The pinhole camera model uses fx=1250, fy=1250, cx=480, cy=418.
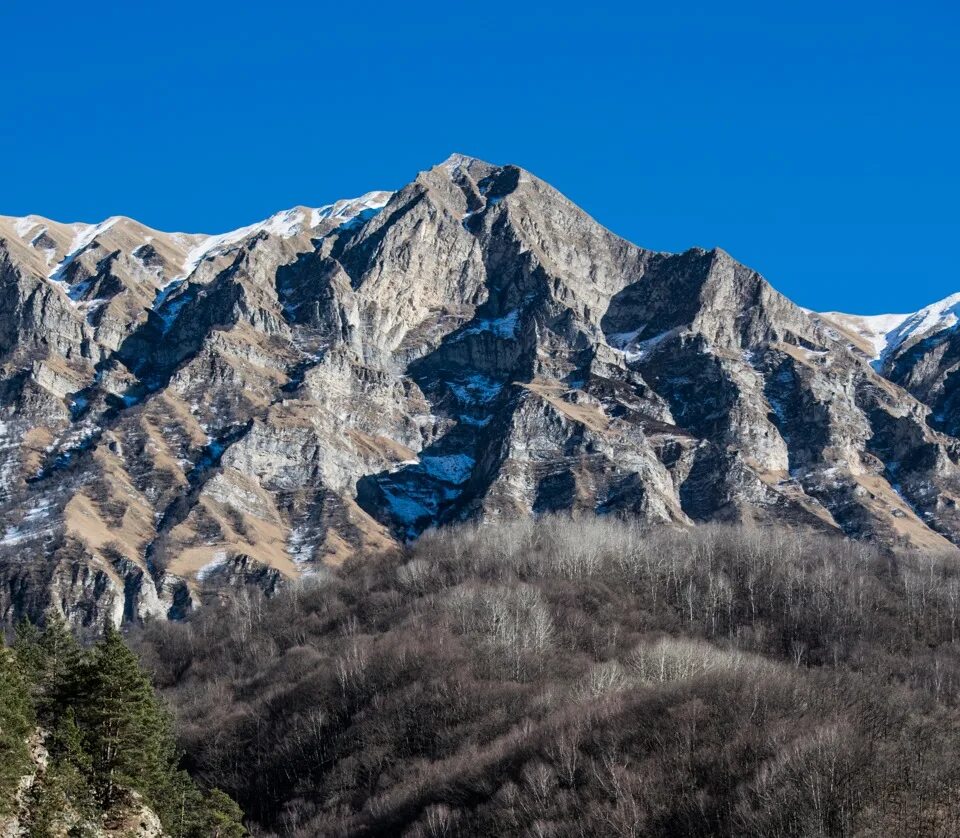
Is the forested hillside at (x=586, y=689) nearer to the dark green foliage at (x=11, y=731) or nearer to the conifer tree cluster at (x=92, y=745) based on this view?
the conifer tree cluster at (x=92, y=745)

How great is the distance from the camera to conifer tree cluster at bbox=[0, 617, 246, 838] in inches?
2090

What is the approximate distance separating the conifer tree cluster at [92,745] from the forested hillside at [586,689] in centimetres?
1981

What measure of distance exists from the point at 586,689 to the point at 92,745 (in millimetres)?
54495

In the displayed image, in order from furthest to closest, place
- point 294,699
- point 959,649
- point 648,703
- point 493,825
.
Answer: point 959,649 → point 294,699 → point 648,703 → point 493,825

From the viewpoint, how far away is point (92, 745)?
6538 centimetres

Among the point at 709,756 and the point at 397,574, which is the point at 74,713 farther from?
the point at 397,574

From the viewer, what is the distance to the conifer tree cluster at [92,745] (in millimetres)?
53094

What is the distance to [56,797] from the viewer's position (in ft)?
172

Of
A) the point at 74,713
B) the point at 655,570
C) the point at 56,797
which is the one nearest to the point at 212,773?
the point at 74,713

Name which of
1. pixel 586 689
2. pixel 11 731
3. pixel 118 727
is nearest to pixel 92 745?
pixel 118 727

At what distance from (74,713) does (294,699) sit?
177 feet

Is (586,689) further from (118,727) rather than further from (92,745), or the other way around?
(92,745)

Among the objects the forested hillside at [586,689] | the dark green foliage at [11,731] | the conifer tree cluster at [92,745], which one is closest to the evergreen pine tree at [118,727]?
the conifer tree cluster at [92,745]

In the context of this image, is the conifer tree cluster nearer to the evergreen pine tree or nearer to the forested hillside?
the evergreen pine tree
